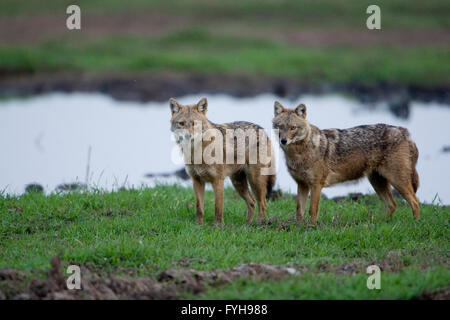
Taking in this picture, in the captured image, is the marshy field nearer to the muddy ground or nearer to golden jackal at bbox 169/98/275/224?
the muddy ground

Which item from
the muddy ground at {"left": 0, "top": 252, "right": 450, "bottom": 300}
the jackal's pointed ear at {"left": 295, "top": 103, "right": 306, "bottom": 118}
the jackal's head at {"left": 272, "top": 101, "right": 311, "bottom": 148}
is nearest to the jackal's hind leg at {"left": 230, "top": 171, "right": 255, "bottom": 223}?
the jackal's head at {"left": 272, "top": 101, "right": 311, "bottom": 148}

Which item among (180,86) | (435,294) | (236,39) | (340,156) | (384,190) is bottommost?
(435,294)

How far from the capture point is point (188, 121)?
31.7ft

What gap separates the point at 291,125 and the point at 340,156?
3.27 ft

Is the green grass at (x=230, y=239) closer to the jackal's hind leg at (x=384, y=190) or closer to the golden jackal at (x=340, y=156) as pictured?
the jackal's hind leg at (x=384, y=190)

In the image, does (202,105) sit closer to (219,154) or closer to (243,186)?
(219,154)

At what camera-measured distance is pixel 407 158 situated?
991 cm

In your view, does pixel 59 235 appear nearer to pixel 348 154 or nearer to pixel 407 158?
pixel 348 154

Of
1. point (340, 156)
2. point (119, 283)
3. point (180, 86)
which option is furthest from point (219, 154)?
point (180, 86)

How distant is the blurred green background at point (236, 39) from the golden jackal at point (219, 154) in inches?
536

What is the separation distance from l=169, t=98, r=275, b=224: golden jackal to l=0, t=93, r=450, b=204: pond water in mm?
2136

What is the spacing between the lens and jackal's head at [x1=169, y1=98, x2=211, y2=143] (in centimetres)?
965
